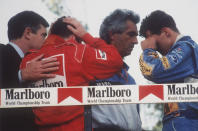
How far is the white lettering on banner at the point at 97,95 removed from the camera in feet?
6.73

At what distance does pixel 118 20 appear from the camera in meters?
2.30

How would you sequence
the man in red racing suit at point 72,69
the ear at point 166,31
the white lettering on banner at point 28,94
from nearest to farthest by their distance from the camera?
the man in red racing suit at point 72,69 → the white lettering on banner at point 28,94 → the ear at point 166,31

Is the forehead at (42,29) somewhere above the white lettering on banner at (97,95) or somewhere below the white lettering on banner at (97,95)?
above

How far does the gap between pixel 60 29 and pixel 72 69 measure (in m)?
0.34

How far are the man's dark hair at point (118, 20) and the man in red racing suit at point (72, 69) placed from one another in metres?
0.22

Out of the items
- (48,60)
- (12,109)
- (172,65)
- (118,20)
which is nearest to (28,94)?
(12,109)

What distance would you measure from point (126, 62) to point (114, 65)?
6.2 inches

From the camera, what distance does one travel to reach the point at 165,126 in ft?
6.89

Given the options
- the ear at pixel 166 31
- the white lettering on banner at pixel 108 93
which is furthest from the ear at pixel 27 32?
the ear at pixel 166 31

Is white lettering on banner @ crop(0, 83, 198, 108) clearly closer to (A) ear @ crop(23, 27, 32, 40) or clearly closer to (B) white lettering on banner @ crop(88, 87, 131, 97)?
(B) white lettering on banner @ crop(88, 87, 131, 97)

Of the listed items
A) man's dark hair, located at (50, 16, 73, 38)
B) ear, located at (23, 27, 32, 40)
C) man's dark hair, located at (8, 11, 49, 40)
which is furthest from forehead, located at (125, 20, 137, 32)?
ear, located at (23, 27, 32, 40)

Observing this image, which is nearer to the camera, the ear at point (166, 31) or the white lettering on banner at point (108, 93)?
the white lettering on banner at point (108, 93)

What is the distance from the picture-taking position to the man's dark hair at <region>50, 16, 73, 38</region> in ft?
7.07

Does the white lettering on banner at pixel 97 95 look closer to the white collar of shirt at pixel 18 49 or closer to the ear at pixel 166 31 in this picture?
the white collar of shirt at pixel 18 49
